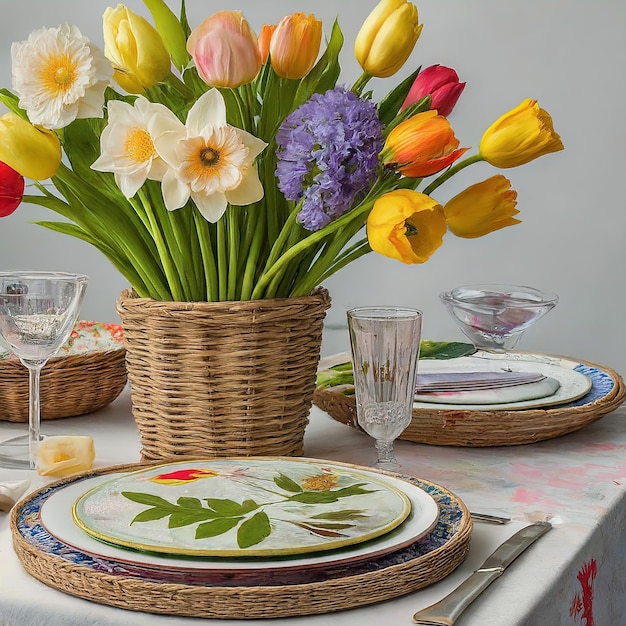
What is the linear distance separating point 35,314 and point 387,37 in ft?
1.42

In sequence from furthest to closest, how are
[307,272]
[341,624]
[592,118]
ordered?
[592,118], [307,272], [341,624]

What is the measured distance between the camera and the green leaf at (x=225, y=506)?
68cm

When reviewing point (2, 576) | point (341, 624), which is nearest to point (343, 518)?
point (341, 624)

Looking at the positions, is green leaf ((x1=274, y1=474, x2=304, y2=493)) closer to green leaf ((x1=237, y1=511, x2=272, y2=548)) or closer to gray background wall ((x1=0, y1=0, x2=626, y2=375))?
green leaf ((x1=237, y1=511, x2=272, y2=548))

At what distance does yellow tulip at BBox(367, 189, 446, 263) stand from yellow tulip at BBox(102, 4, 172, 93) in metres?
0.23

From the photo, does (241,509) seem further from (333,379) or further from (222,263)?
(333,379)

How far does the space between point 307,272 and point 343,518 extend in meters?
0.32

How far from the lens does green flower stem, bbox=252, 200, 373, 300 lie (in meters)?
0.83

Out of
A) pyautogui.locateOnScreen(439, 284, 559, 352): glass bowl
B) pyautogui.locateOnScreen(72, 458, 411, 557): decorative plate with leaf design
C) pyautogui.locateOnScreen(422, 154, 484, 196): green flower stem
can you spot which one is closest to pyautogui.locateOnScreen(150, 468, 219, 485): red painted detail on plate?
pyautogui.locateOnScreen(72, 458, 411, 557): decorative plate with leaf design

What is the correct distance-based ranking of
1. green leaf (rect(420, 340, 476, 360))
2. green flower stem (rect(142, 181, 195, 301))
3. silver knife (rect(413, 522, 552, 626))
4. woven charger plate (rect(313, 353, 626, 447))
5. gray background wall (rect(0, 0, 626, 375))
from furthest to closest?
gray background wall (rect(0, 0, 626, 375)) < green leaf (rect(420, 340, 476, 360)) < woven charger plate (rect(313, 353, 626, 447)) < green flower stem (rect(142, 181, 195, 301)) < silver knife (rect(413, 522, 552, 626))

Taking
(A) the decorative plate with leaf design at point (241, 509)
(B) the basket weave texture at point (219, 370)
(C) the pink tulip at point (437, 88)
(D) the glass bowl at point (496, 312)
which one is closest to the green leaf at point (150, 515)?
(A) the decorative plate with leaf design at point (241, 509)

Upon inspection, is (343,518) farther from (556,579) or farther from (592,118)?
(592,118)

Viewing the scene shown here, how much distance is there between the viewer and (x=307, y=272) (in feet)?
3.05

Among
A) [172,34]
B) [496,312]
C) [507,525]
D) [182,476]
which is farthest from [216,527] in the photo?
[496,312]
